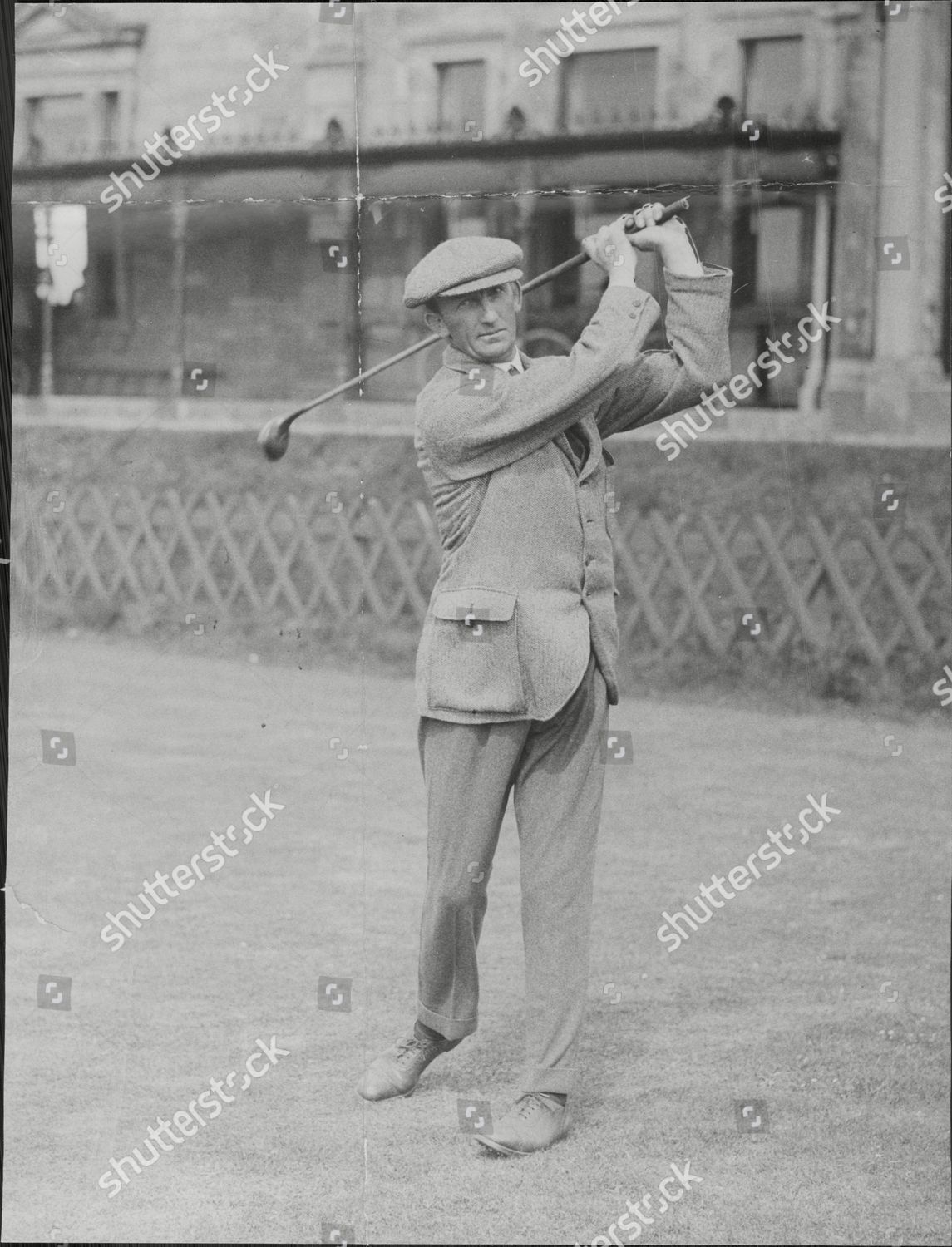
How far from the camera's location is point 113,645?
5.02 meters

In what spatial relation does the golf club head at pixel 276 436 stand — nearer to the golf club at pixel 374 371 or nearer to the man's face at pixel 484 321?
the golf club at pixel 374 371

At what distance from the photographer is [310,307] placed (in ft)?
16.1

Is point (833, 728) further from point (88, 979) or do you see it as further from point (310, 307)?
point (88, 979)

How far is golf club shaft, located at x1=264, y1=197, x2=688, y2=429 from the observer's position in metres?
4.63

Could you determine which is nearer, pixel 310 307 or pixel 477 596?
pixel 477 596

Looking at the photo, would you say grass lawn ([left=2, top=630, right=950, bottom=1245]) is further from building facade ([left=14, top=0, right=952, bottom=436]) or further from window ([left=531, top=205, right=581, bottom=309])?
window ([left=531, top=205, right=581, bottom=309])

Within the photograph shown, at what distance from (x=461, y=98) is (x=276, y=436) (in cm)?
98

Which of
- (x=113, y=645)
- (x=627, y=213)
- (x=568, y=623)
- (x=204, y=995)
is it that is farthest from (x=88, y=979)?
(x=627, y=213)

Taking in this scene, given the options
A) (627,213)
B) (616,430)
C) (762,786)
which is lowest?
(762,786)

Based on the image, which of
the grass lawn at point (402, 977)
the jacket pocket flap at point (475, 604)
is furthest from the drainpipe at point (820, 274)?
the jacket pocket flap at point (475, 604)

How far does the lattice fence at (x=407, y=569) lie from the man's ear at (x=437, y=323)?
0.52 meters

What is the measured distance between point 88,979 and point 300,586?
1.15 meters

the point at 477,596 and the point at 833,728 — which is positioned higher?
the point at 477,596

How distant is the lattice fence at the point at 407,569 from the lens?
190 inches
